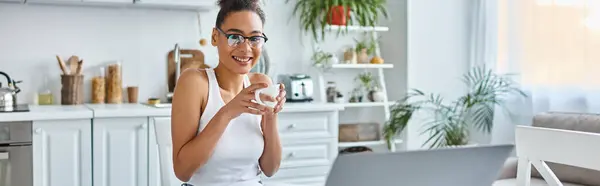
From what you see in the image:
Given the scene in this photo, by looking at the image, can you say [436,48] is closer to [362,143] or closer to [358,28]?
[358,28]

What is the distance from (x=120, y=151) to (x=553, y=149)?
2271mm

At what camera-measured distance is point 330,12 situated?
4.22 m

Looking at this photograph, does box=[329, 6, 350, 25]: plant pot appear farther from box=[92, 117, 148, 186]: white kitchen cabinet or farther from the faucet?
box=[92, 117, 148, 186]: white kitchen cabinet

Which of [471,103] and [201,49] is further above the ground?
[201,49]

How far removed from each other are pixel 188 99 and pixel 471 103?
2.89 metres

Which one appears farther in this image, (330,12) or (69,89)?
(330,12)

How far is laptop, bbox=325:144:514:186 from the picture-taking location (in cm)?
94

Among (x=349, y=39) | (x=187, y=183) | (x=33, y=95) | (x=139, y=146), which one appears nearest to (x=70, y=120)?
(x=139, y=146)

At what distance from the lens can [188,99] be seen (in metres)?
1.63

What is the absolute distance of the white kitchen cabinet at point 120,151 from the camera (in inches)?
130

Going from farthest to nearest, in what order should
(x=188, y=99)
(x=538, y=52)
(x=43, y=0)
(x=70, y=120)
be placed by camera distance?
(x=538, y=52) < (x=43, y=0) < (x=70, y=120) < (x=188, y=99)

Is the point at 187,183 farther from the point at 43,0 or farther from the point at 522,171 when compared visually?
the point at 43,0

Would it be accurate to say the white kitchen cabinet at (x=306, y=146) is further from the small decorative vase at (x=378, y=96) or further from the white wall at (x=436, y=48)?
the white wall at (x=436, y=48)

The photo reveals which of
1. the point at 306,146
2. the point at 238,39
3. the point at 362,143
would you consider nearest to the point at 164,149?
the point at 238,39
